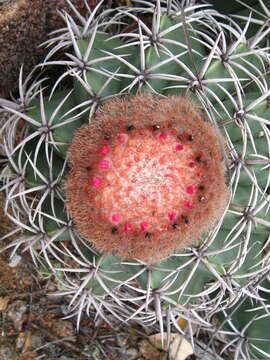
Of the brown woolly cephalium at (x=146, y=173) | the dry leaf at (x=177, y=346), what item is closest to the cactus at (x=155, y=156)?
the brown woolly cephalium at (x=146, y=173)

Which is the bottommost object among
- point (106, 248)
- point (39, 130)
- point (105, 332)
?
point (105, 332)

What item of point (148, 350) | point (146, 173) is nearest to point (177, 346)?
point (148, 350)

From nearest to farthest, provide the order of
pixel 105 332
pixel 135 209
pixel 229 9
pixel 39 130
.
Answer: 1. pixel 135 209
2. pixel 39 130
3. pixel 229 9
4. pixel 105 332

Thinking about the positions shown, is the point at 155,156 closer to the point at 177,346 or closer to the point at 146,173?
the point at 146,173

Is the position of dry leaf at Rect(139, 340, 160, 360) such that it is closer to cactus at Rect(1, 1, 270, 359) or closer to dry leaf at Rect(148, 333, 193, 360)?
dry leaf at Rect(148, 333, 193, 360)

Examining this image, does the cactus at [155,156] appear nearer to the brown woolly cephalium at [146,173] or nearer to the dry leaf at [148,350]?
the brown woolly cephalium at [146,173]

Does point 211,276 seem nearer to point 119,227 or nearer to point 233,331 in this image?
point 119,227

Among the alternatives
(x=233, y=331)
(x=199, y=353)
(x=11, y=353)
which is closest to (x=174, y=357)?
(x=199, y=353)

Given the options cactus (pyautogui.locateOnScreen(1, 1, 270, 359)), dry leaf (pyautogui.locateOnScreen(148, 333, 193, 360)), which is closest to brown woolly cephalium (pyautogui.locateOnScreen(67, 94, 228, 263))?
cactus (pyautogui.locateOnScreen(1, 1, 270, 359))
